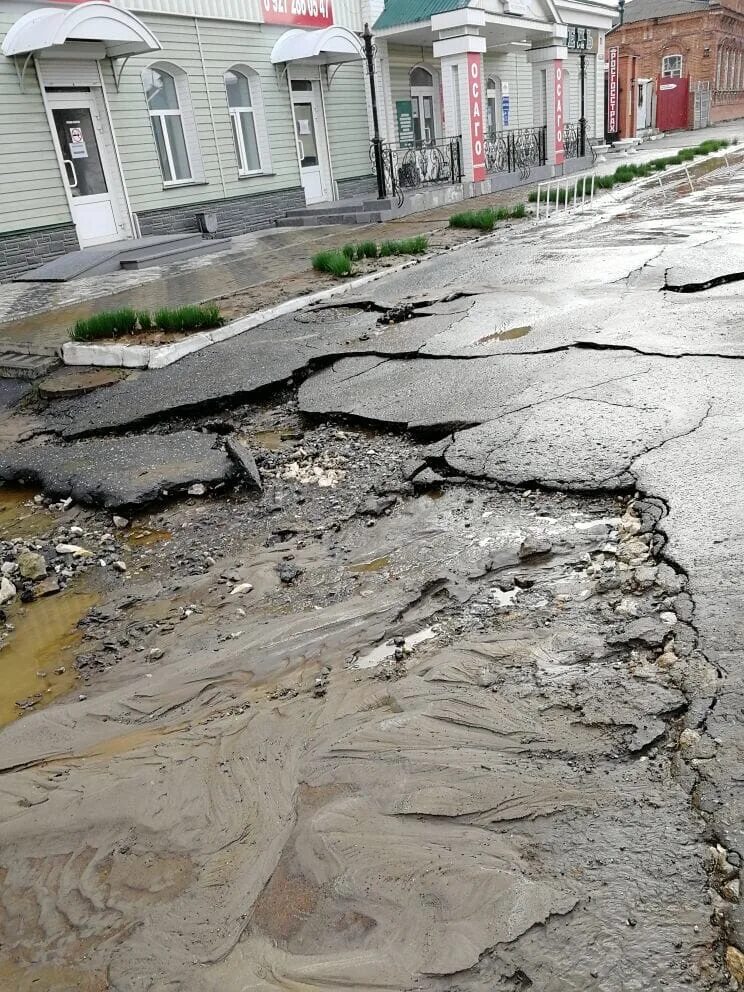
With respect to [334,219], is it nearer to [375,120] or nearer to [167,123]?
[375,120]

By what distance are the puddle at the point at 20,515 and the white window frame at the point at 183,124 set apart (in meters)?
11.5

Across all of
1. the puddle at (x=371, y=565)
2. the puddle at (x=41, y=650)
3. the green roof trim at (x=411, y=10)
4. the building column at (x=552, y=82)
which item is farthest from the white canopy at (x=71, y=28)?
the building column at (x=552, y=82)

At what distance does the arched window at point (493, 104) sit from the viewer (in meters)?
24.4

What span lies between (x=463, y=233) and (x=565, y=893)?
1288 centimetres

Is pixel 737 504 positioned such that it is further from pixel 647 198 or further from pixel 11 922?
pixel 647 198

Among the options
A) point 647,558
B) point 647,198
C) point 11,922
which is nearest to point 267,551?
point 647,558

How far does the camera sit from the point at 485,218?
44.7 ft

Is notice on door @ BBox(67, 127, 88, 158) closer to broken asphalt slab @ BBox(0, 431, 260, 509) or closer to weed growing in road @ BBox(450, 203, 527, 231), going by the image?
weed growing in road @ BBox(450, 203, 527, 231)

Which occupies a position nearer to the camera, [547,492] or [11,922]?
[11,922]

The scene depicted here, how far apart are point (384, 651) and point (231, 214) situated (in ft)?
49.1

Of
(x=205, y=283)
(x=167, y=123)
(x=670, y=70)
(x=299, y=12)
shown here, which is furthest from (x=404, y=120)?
(x=670, y=70)

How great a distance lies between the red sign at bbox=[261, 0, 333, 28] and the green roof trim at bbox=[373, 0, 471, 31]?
1.60 meters

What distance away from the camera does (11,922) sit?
2.12m

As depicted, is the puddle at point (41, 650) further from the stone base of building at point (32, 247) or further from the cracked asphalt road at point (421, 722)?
the stone base of building at point (32, 247)
